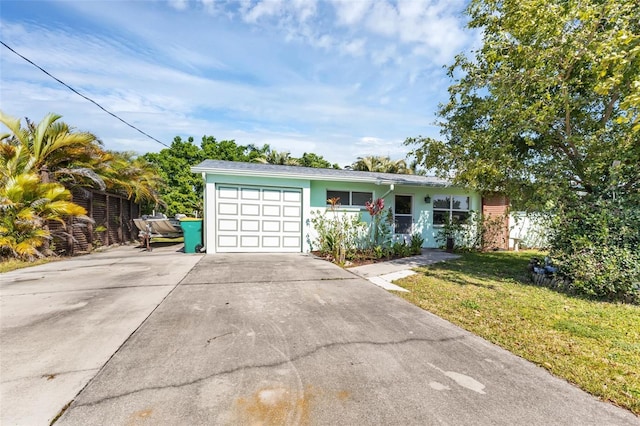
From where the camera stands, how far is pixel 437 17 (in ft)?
26.8

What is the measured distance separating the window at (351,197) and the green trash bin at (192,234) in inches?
190

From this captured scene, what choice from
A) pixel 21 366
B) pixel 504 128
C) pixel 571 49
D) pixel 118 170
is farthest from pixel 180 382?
pixel 118 170

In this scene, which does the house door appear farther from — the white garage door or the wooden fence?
the wooden fence

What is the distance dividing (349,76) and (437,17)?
17.5ft

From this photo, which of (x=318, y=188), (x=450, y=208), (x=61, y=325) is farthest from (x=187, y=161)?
(x=61, y=325)

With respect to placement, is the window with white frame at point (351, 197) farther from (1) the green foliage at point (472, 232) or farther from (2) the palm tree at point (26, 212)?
(2) the palm tree at point (26, 212)

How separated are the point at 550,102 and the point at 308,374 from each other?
22.7ft

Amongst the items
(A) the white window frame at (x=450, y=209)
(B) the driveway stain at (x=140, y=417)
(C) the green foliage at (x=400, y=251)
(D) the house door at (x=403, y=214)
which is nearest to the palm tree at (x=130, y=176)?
(C) the green foliage at (x=400, y=251)

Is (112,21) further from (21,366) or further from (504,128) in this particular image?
(504,128)

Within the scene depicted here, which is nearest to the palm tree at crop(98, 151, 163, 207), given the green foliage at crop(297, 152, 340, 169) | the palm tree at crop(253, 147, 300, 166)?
the palm tree at crop(253, 147, 300, 166)

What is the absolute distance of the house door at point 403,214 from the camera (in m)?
11.4

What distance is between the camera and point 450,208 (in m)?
12.1

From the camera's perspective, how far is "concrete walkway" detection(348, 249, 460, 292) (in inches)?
246

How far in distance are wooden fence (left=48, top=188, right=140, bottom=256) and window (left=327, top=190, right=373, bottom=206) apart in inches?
342
